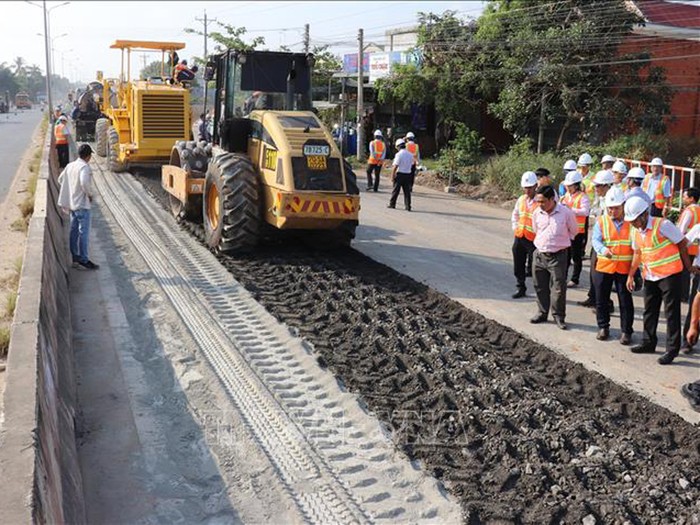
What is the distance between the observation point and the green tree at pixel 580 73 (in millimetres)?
20641

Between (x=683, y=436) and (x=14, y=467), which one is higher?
(x=14, y=467)

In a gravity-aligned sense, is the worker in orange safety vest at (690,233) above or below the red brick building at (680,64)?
below

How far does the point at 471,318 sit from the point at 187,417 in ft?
12.1

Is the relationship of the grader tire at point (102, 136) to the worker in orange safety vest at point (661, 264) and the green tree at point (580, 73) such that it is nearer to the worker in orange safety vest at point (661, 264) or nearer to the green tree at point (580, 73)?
the green tree at point (580, 73)

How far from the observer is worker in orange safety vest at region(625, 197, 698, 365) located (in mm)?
7273

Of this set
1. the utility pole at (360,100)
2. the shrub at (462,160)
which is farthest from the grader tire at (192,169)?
the utility pole at (360,100)

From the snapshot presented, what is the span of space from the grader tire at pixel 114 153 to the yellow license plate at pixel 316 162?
429 inches

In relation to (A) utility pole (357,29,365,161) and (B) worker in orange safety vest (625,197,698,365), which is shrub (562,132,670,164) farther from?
(B) worker in orange safety vest (625,197,698,365)

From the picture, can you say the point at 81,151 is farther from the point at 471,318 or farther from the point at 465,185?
the point at 465,185

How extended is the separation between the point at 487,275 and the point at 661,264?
11.5 feet

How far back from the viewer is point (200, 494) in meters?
4.80

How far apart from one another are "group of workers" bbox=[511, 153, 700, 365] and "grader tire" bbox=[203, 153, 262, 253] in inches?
140

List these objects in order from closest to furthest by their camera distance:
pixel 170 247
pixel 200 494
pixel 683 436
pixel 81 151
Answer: pixel 200 494, pixel 683 436, pixel 81 151, pixel 170 247

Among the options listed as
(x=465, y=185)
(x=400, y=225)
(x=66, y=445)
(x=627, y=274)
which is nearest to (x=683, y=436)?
(x=627, y=274)
